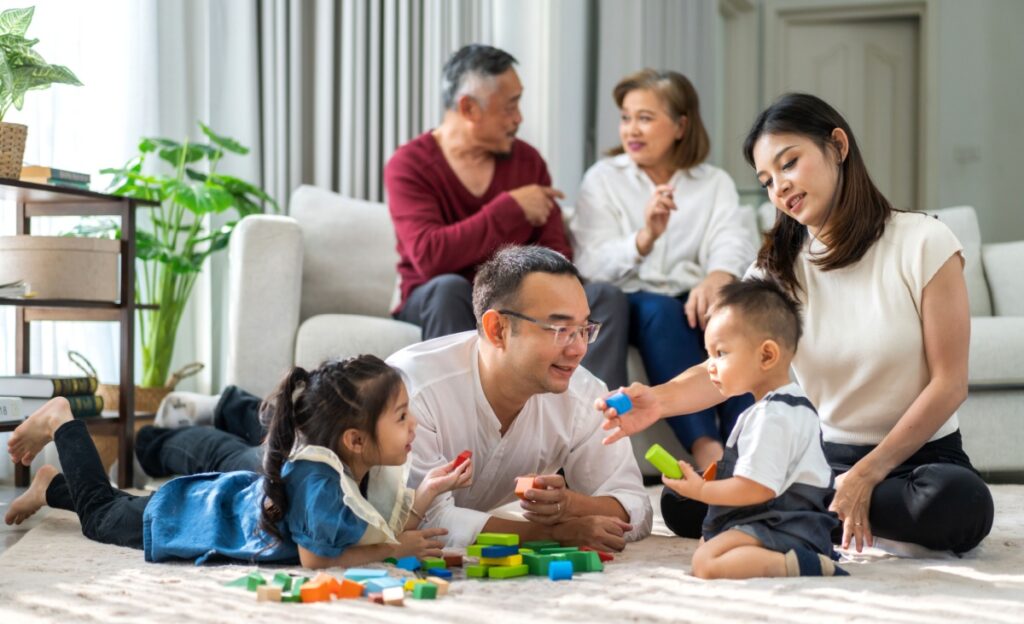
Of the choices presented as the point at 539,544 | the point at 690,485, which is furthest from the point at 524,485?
the point at 690,485

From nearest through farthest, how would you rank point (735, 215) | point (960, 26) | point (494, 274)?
point (494, 274) → point (735, 215) → point (960, 26)

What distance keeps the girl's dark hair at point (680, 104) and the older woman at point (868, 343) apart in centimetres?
124

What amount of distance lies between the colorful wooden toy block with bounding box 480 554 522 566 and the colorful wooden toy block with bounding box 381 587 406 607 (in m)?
0.26

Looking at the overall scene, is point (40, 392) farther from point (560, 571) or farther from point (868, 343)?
point (868, 343)

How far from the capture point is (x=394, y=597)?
4.78 feet

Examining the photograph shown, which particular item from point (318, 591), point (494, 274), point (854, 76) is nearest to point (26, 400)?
point (494, 274)

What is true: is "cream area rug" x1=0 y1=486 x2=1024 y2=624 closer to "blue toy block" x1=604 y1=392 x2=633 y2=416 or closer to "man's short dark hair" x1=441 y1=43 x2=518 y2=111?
"blue toy block" x1=604 y1=392 x2=633 y2=416

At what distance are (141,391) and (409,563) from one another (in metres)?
2.09

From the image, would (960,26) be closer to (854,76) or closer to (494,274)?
(854,76)

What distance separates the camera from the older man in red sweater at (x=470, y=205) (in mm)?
2951

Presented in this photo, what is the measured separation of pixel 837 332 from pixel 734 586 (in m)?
0.62

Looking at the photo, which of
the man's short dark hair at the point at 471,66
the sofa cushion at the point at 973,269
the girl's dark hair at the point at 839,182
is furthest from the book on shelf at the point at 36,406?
the sofa cushion at the point at 973,269

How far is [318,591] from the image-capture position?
1.49 m

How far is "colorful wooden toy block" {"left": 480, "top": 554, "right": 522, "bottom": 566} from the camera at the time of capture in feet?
5.53
